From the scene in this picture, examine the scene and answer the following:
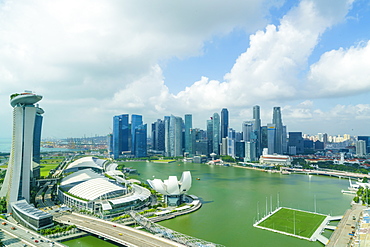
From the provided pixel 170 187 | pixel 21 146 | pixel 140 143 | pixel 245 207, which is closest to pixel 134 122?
pixel 140 143

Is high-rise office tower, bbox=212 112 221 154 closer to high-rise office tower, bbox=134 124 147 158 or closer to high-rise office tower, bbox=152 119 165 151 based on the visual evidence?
high-rise office tower, bbox=134 124 147 158

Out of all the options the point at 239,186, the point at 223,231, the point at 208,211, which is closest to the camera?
the point at 223,231

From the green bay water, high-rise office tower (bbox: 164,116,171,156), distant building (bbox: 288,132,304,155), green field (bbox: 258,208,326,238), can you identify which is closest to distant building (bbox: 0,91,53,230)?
the green bay water

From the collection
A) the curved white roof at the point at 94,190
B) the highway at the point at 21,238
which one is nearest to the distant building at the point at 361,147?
the curved white roof at the point at 94,190

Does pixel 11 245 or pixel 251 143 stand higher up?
pixel 251 143

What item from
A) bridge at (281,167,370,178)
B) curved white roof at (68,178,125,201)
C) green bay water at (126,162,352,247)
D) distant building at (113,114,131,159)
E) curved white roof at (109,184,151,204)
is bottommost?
green bay water at (126,162,352,247)

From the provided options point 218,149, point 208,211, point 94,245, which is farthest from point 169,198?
point 218,149

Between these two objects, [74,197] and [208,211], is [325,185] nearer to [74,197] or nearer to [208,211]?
[208,211]
